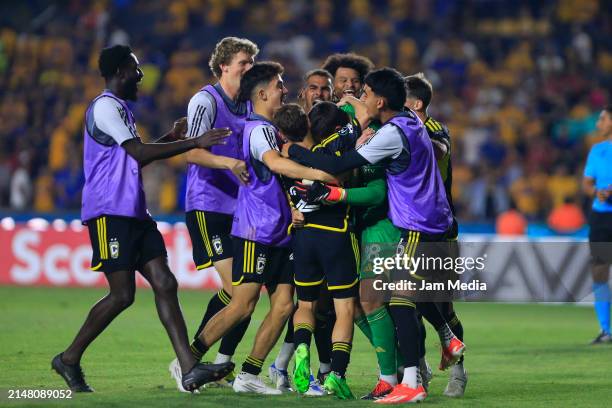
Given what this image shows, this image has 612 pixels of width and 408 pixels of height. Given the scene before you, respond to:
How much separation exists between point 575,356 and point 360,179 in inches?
153

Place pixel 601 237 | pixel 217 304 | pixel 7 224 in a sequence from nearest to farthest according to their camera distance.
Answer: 1. pixel 217 304
2. pixel 601 237
3. pixel 7 224

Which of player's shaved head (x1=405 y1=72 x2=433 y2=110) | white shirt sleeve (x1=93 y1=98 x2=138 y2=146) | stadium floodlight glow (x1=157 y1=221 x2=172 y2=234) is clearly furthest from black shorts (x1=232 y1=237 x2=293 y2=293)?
stadium floodlight glow (x1=157 y1=221 x2=172 y2=234)

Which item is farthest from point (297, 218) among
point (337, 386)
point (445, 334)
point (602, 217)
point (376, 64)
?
point (376, 64)

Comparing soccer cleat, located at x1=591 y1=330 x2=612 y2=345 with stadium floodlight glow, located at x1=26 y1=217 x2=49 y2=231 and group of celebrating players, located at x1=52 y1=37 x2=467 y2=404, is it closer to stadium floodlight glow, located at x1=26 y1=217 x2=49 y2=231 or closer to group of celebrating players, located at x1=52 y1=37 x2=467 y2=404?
group of celebrating players, located at x1=52 y1=37 x2=467 y2=404

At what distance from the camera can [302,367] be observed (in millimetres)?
8297

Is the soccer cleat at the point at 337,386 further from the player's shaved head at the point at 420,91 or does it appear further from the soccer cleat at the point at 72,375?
the player's shaved head at the point at 420,91

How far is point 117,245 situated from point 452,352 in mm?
2590

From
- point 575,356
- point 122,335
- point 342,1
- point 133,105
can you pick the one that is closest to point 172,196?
point 133,105

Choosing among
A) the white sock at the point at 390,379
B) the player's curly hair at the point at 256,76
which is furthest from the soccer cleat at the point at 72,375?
the player's curly hair at the point at 256,76

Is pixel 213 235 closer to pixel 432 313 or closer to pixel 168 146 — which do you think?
pixel 168 146

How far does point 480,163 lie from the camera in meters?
Result: 20.4

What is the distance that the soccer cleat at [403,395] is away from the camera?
806 cm

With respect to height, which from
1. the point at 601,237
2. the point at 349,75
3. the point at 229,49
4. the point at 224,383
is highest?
the point at 229,49

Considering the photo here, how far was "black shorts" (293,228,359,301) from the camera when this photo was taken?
848cm
